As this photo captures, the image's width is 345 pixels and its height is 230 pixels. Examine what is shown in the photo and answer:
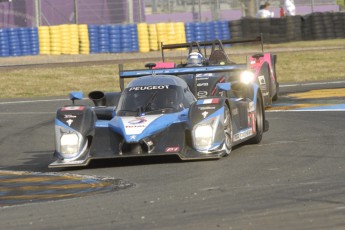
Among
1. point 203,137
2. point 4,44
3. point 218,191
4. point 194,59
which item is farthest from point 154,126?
point 4,44

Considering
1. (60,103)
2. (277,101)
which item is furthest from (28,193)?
(60,103)

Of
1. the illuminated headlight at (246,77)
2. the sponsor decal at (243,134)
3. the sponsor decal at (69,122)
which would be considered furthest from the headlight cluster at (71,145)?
the illuminated headlight at (246,77)

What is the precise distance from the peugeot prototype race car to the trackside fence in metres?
22.0

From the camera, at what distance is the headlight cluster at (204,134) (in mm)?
11930

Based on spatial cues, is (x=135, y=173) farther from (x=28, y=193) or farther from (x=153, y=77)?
(x=153, y=77)

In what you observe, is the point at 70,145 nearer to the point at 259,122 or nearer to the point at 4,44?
the point at 259,122

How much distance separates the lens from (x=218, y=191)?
9094mm

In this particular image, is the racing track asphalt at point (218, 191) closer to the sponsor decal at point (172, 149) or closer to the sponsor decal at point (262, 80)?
the sponsor decal at point (172, 149)

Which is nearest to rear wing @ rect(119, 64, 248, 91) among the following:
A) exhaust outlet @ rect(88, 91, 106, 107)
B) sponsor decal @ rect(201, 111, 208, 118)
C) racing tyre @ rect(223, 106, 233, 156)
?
exhaust outlet @ rect(88, 91, 106, 107)

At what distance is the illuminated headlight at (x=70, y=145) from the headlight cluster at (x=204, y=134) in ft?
4.72

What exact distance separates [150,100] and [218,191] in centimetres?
385

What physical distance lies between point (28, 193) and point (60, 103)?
1347 centimetres

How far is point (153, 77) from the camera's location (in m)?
13.4

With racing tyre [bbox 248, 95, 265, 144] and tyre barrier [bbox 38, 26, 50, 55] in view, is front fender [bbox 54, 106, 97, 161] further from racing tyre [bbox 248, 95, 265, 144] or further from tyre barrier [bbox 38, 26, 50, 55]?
tyre barrier [bbox 38, 26, 50, 55]
